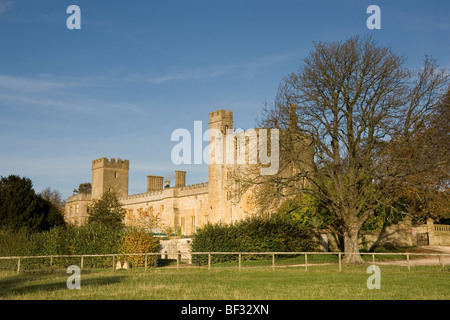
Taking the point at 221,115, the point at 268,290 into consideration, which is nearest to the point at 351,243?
the point at 268,290

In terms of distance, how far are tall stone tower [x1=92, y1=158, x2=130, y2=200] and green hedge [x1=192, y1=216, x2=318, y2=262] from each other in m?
44.9

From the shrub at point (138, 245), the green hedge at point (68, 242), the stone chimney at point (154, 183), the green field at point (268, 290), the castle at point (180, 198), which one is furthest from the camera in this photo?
the stone chimney at point (154, 183)

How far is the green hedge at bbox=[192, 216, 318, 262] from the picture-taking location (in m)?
27.6

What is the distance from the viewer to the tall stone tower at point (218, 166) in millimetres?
44656

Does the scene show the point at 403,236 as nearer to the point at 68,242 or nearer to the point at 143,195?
the point at 68,242

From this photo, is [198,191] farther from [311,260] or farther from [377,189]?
[377,189]

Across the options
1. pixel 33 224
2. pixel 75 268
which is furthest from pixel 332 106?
pixel 33 224

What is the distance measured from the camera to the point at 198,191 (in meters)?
53.0

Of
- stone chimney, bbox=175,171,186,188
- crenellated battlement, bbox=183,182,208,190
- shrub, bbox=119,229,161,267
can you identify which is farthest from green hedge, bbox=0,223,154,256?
stone chimney, bbox=175,171,186,188

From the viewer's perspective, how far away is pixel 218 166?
149ft

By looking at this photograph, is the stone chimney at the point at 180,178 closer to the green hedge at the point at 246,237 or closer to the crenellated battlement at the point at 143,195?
the crenellated battlement at the point at 143,195

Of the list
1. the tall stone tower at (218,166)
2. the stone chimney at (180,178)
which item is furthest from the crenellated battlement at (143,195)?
the tall stone tower at (218,166)

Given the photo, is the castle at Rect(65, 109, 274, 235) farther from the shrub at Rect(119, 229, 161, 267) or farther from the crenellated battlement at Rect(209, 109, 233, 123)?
the shrub at Rect(119, 229, 161, 267)

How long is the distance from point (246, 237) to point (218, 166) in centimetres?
1810
